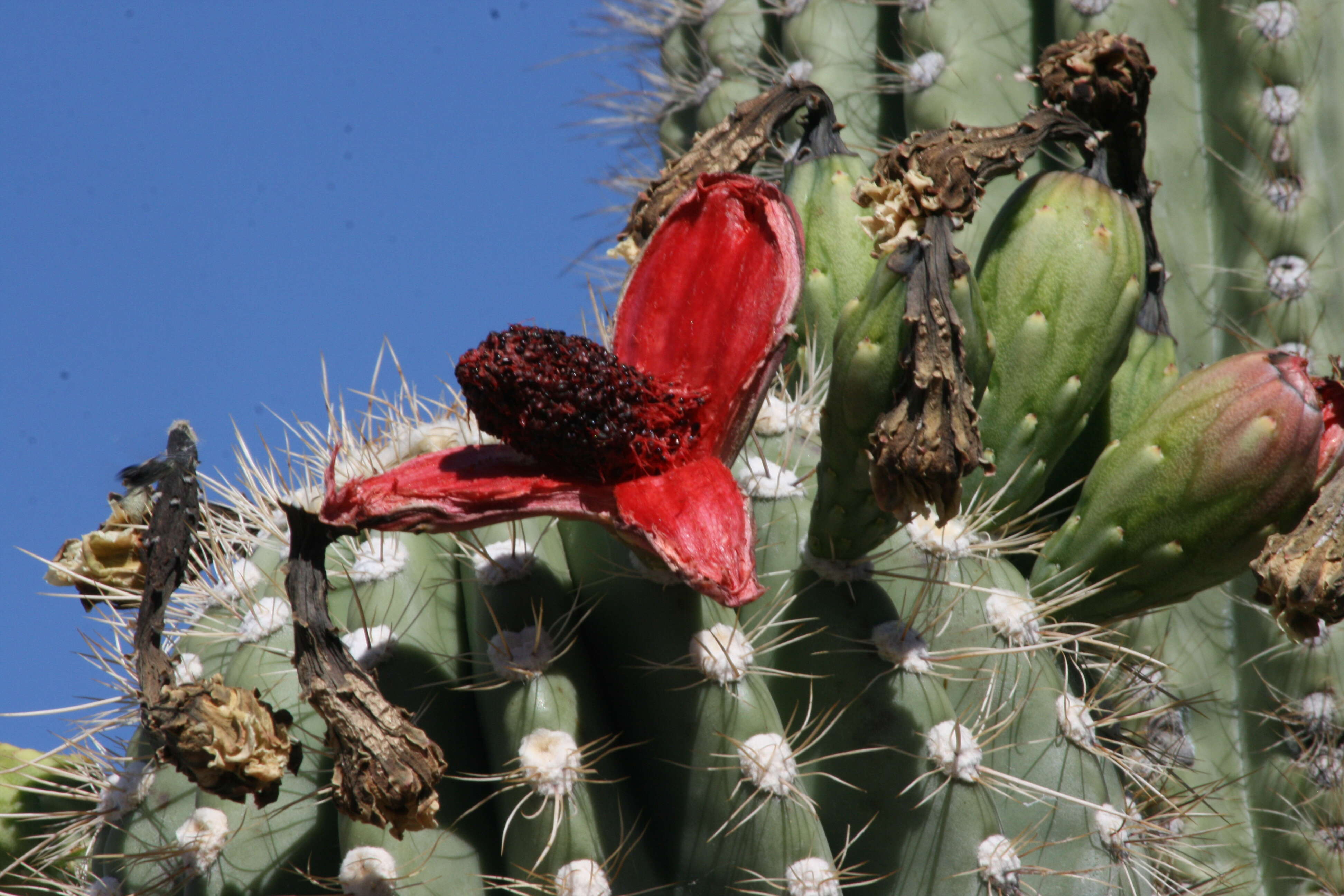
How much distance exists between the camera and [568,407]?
1.18 m

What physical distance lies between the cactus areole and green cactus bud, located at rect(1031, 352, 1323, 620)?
0.49 metres

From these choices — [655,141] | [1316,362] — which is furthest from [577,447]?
[655,141]

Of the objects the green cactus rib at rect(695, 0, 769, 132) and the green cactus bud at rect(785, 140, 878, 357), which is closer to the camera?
the green cactus bud at rect(785, 140, 878, 357)

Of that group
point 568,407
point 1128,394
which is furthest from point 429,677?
point 1128,394

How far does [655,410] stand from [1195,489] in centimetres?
62

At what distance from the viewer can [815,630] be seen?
1.31 metres

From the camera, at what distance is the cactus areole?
44.3 inches

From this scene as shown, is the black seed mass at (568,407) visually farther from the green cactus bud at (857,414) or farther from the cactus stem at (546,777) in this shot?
the cactus stem at (546,777)

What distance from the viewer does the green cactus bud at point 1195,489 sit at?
51.3 inches

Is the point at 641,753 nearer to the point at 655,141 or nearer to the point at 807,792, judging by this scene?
the point at 807,792

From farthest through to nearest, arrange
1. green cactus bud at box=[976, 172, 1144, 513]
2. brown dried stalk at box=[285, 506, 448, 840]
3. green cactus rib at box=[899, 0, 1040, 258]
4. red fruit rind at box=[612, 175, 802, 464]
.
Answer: green cactus rib at box=[899, 0, 1040, 258] → green cactus bud at box=[976, 172, 1144, 513] → red fruit rind at box=[612, 175, 802, 464] → brown dried stalk at box=[285, 506, 448, 840]

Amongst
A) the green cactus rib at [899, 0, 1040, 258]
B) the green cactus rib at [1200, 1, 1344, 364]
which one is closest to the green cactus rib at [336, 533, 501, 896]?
the green cactus rib at [899, 0, 1040, 258]

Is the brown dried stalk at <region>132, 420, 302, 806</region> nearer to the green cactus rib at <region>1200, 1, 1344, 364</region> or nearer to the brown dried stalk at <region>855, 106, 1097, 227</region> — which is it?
the brown dried stalk at <region>855, 106, 1097, 227</region>

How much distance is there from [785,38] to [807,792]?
191cm
